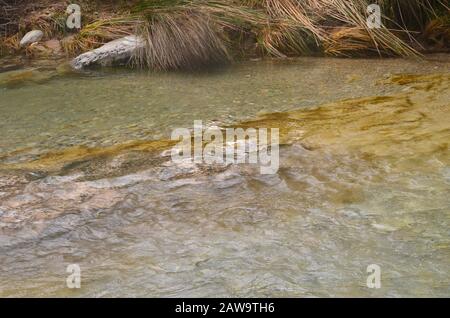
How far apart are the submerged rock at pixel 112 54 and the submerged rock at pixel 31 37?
3.00ft

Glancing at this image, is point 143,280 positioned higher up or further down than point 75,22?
further down

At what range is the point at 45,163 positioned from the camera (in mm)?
2516

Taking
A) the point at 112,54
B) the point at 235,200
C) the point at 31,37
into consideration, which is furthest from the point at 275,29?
the point at 235,200

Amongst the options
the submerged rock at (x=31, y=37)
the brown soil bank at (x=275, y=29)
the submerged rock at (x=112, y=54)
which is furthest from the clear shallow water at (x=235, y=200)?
the submerged rock at (x=31, y=37)

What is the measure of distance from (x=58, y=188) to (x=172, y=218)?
0.52m

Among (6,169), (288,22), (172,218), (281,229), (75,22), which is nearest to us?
(281,229)

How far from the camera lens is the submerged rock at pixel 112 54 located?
448 cm

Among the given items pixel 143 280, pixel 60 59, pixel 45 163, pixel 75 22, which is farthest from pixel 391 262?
pixel 75 22

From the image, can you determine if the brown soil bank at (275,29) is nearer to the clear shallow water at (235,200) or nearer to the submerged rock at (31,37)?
the submerged rock at (31,37)

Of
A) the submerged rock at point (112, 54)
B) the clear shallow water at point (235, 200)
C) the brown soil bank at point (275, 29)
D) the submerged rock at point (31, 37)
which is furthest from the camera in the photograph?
the submerged rock at point (31, 37)

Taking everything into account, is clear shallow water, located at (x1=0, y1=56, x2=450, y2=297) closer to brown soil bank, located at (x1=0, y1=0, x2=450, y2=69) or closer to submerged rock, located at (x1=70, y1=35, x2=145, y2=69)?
brown soil bank, located at (x1=0, y1=0, x2=450, y2=69)
